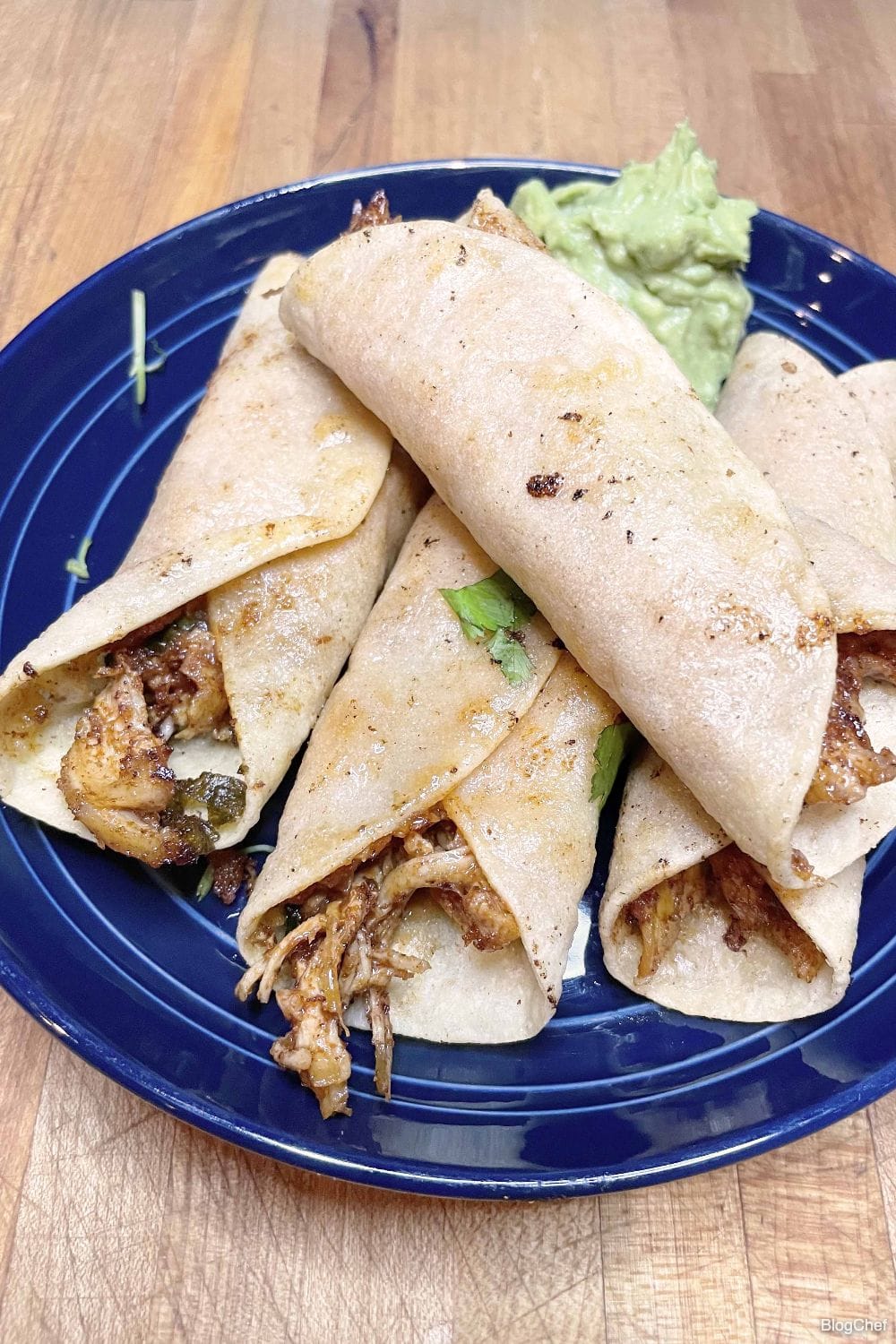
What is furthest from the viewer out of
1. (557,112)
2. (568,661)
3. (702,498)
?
(557,112)

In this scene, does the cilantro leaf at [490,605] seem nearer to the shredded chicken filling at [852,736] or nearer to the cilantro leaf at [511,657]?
the cilantro leaf at [511,657]

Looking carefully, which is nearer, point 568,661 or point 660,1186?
point 660,1186

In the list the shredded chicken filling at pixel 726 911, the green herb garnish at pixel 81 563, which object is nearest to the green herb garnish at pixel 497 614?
the shredded chicken filling at pixel 726 911

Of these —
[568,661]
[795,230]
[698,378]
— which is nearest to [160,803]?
[568,661]

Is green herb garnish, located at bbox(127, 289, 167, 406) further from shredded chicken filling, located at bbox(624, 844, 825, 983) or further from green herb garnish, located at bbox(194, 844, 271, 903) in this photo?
shredded chicken filling, located at bbox(624, 844, 825, 983)

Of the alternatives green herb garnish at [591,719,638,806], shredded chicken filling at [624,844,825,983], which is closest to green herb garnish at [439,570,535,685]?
green herb garnish at [591,719,638,806]

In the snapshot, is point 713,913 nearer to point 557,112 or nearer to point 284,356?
point 284,356

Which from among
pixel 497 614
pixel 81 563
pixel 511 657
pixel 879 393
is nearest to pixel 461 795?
pixel 511 657
